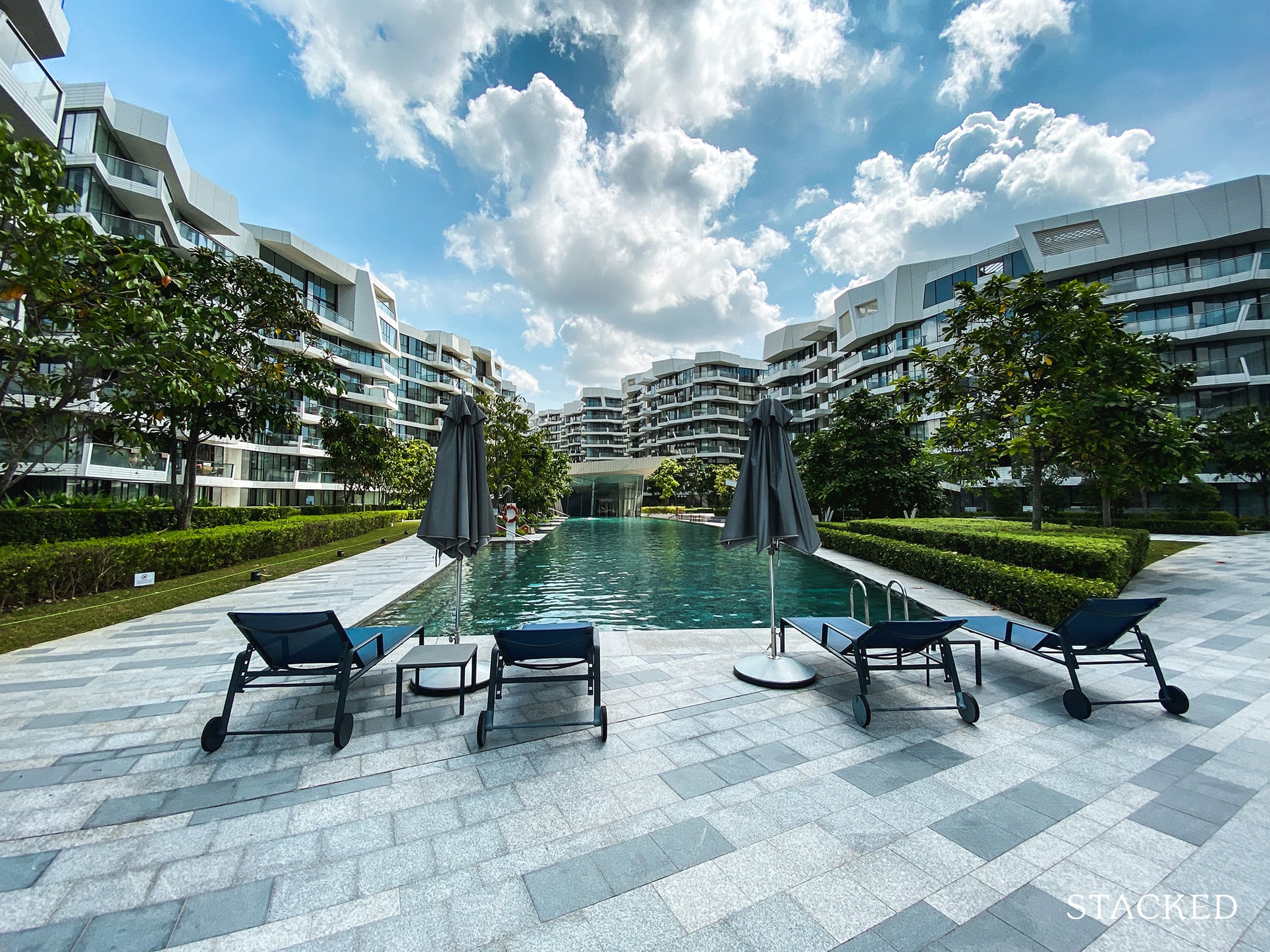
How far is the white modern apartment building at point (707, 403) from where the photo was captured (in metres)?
69.2

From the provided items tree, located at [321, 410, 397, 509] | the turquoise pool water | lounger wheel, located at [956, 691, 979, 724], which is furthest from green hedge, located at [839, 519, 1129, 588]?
tree, located at [321, 410, 397, 509]

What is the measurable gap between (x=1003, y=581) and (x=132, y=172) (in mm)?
35634

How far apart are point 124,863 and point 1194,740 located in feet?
23.4

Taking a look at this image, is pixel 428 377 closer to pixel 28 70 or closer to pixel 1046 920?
pixel 28 70

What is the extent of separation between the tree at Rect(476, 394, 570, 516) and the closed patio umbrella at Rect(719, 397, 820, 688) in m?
21.4

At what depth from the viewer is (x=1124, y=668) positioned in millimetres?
5543

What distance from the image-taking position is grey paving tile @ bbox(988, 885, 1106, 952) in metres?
2.11

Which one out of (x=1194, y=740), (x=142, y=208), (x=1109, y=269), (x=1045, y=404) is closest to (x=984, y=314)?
(x=1045, y=404)

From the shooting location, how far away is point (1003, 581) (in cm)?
855

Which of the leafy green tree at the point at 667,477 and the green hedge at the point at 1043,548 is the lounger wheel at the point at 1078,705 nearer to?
the green hedge at the point at 1043,548

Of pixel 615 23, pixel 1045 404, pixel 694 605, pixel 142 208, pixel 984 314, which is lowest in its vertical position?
pixel 694 605

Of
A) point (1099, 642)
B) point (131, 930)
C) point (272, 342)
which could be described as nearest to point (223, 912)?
point (131, 930)

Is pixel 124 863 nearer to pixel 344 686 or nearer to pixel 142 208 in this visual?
pixel 344 686

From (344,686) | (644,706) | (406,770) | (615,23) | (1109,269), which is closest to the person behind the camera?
(406,770)
